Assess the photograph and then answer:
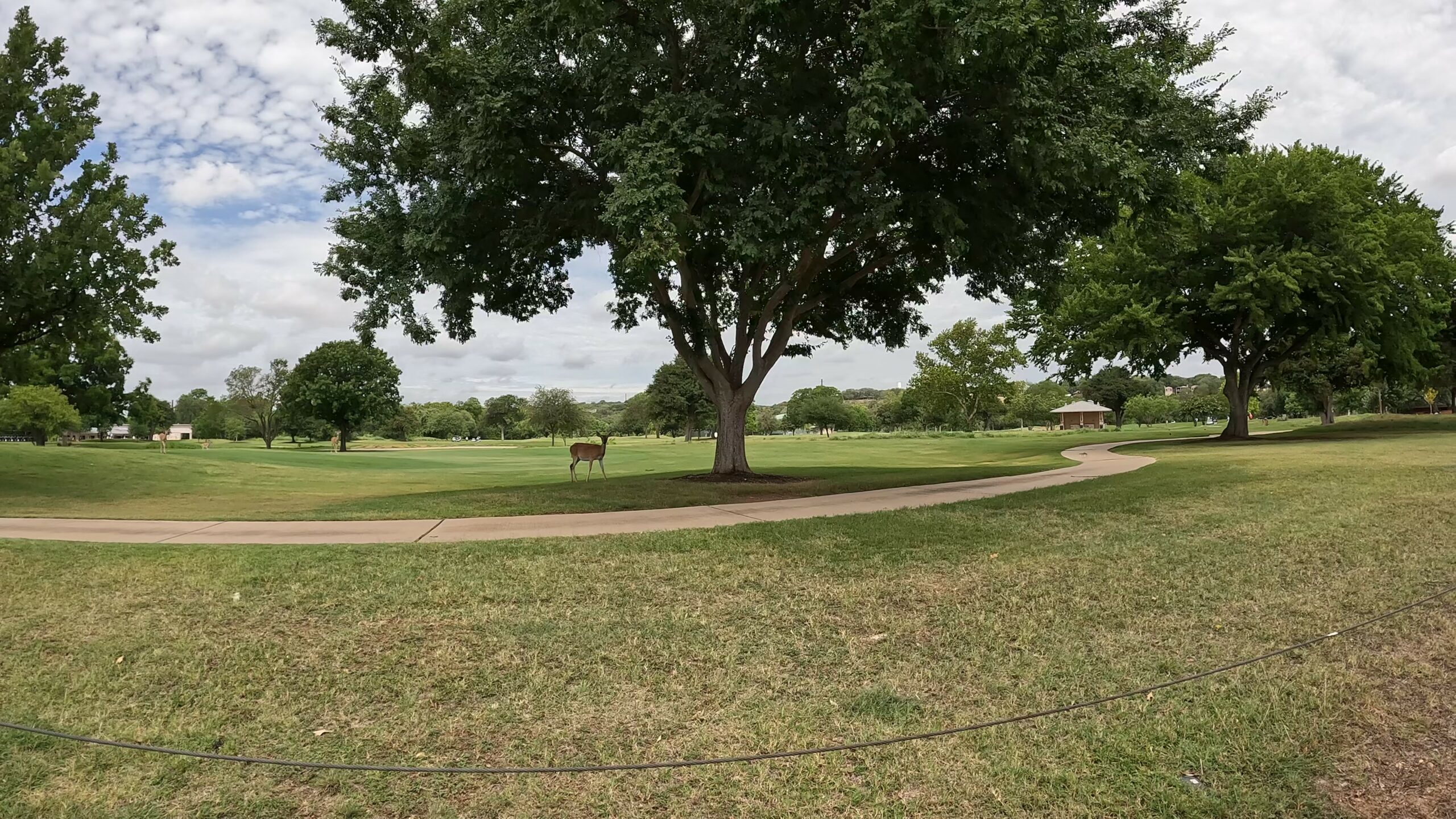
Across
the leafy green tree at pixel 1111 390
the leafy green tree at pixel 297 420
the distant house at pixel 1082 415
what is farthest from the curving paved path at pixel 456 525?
the leafy green tree at pixel 1111 390

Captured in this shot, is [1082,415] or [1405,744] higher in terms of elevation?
[1082,415]

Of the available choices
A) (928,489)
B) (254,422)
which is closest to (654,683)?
(928,489)

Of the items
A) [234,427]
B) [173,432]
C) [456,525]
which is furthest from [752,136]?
[173,432]

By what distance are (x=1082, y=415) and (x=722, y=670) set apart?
374 feet

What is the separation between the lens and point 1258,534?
8.56m

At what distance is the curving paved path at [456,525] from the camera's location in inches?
355

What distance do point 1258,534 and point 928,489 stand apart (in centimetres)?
656

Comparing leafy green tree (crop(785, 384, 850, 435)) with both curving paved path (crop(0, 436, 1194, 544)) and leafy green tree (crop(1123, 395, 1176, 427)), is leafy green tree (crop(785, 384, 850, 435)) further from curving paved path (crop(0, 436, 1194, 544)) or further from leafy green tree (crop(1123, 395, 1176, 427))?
curving paved path (crop(0, 436, 1194, 544))

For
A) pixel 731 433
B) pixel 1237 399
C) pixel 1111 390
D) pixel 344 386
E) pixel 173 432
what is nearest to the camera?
pixel 731 433

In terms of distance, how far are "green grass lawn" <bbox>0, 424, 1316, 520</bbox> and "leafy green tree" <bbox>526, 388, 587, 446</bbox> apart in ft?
135

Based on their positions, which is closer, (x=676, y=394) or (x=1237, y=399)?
(x=1237, y=399)

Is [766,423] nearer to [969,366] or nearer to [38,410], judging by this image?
[969,366]

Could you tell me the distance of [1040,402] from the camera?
384 feet

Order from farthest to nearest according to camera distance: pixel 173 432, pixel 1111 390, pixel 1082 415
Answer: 1. pixel 173 432
2. pixel 1111 390
3. pixel 1082 415
